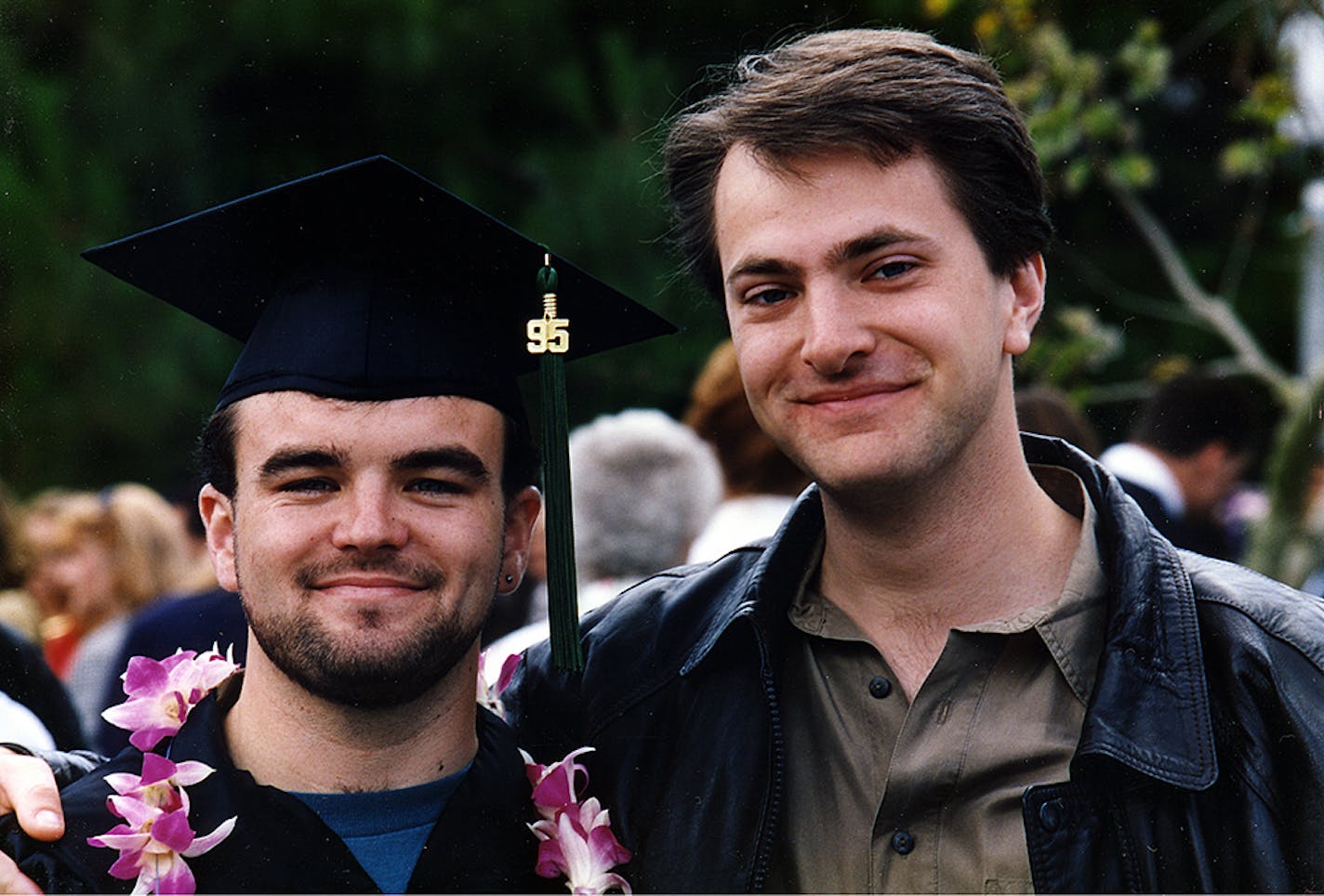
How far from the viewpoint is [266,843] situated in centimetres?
212

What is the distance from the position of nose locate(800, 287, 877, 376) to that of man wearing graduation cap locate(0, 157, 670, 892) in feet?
1.36

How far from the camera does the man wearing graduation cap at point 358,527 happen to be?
2.11m

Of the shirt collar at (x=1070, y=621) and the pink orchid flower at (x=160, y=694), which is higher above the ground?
the shirt collar at (x=1070, y=621)

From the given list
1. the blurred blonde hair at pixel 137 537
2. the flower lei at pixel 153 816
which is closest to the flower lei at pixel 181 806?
the flower lei at pixel 153 816

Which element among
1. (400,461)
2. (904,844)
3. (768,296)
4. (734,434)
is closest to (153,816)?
(400,461)

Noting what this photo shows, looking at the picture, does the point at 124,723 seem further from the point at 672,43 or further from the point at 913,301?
the point at 672,43

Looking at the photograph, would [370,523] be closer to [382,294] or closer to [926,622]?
[382,294]

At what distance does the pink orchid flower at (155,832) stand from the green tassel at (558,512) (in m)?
0.55

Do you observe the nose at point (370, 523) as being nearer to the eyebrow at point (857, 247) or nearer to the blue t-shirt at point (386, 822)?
the blue t-shirt at point (386, 822)

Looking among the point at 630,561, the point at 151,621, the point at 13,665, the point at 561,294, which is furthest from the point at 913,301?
the point at 13,665

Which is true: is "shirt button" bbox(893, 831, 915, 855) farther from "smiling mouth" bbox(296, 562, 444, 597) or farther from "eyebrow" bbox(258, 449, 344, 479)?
"eyebrow" bbox(258, 449, 344, 479)

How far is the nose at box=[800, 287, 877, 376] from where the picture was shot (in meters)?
2.12

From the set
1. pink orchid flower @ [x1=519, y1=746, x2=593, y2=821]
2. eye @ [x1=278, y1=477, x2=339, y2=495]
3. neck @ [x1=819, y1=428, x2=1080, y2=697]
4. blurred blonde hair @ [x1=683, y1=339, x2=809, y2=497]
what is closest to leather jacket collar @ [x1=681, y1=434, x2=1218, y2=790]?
neck @ [x1=819, y1=428, x2=1080, y2=697]

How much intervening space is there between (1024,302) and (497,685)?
3.56 ft
